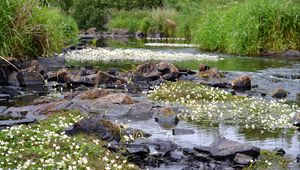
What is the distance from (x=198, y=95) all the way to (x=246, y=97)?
98 centimetres

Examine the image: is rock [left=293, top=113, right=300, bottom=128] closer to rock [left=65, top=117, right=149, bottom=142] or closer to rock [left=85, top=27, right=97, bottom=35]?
rock [left=65, top=117, right=149, bottom=142]

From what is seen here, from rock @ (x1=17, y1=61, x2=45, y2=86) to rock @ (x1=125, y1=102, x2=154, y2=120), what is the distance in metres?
4.08

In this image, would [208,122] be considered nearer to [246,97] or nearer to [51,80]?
[246,97]

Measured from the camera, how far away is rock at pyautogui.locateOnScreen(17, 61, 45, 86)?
11.9 metres

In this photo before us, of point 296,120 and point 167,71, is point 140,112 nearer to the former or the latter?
point 296,120

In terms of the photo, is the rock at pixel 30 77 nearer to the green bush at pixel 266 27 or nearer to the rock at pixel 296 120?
the rock at pixel 296 120

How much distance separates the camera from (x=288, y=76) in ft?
45.2

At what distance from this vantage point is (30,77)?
39.6ft

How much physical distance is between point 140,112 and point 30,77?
14.6ft

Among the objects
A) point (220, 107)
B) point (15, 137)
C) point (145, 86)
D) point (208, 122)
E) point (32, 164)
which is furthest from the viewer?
point (145, 86)

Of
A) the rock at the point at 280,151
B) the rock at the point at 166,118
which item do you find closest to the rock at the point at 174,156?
the rock at the point at 280,151

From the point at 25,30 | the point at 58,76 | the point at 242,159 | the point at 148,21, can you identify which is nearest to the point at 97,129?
the point at 242,159

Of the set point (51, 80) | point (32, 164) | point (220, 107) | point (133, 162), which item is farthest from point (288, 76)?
point (32, 164)

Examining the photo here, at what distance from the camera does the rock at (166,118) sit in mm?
7832
